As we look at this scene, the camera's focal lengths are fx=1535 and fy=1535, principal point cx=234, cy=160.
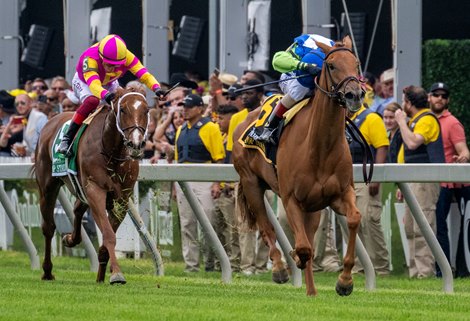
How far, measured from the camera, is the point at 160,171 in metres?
12.7

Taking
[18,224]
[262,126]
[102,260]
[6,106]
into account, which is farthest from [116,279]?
[6,106]

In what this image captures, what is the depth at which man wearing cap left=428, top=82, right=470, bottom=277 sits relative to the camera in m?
13.3

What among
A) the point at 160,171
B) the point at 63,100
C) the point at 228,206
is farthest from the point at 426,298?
the point at 63,100

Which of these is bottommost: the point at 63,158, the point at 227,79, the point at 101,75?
the point at 63,158

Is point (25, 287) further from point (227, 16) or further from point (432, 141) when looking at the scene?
point (227, 16)

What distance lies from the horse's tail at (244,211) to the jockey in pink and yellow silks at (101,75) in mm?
1152

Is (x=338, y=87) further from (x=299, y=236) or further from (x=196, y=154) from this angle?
(x=196, y=154)

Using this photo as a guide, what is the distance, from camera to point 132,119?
454 inches

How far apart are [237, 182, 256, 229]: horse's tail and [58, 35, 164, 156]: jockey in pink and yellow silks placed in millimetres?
1152

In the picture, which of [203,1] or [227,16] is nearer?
[227,16]

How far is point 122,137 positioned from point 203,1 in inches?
461

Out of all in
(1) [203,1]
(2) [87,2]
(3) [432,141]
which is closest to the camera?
(3) [432,141]

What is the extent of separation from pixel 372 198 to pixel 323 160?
3468 mm

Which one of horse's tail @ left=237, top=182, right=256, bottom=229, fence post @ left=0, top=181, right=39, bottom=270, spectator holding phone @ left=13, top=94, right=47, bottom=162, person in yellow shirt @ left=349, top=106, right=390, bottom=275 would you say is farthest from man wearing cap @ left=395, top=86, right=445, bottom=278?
spectator holding phone @ left=13, top=94, right=47, bottom=162
